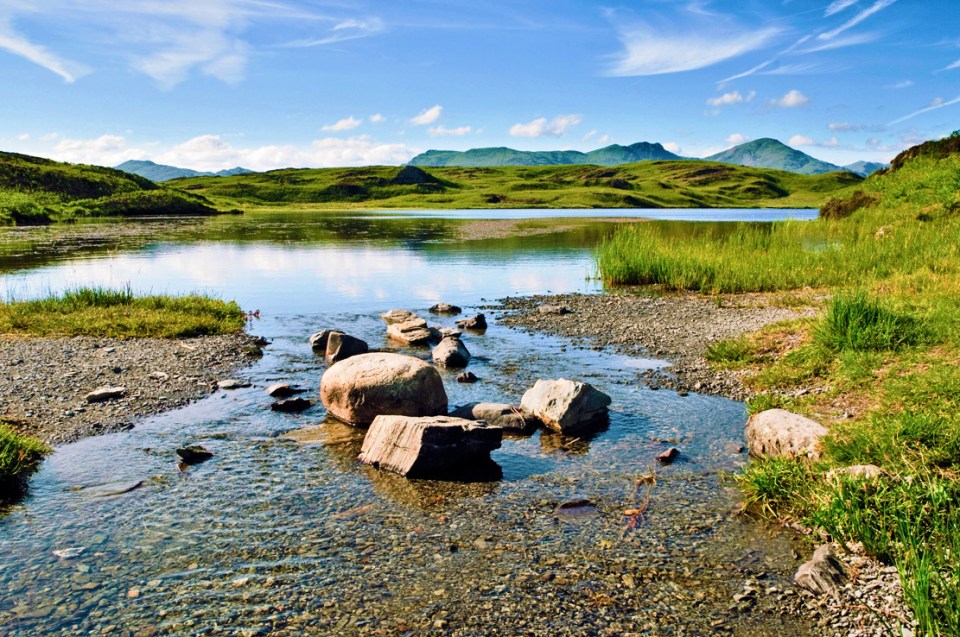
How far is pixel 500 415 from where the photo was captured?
13.9m

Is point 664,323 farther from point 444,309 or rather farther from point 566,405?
point 566,405

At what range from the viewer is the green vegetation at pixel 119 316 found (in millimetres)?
22172

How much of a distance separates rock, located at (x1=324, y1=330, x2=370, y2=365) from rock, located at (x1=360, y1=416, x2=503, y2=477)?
7.44 metres

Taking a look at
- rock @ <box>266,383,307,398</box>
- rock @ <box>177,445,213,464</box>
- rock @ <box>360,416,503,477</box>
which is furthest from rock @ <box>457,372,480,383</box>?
rock @ <box>177,445,213,464</box>

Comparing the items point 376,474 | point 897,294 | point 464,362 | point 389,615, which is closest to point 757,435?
point 376,474

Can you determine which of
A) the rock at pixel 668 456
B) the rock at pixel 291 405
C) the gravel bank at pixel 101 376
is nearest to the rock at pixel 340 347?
the gravel bank at pixel 101 376

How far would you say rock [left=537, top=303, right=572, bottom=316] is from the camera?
90.1ft

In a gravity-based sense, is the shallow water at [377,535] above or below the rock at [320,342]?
below

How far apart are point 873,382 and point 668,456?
16.2ft

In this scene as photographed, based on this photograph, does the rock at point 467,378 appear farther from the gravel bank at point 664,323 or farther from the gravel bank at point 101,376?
the gravel bank at point 101,376

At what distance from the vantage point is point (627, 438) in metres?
13.2

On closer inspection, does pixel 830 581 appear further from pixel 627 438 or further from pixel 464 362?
pixel 464 362

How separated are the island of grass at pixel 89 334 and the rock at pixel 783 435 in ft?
39.4

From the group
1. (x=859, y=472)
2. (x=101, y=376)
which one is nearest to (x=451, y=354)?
(x=101, y=376)
